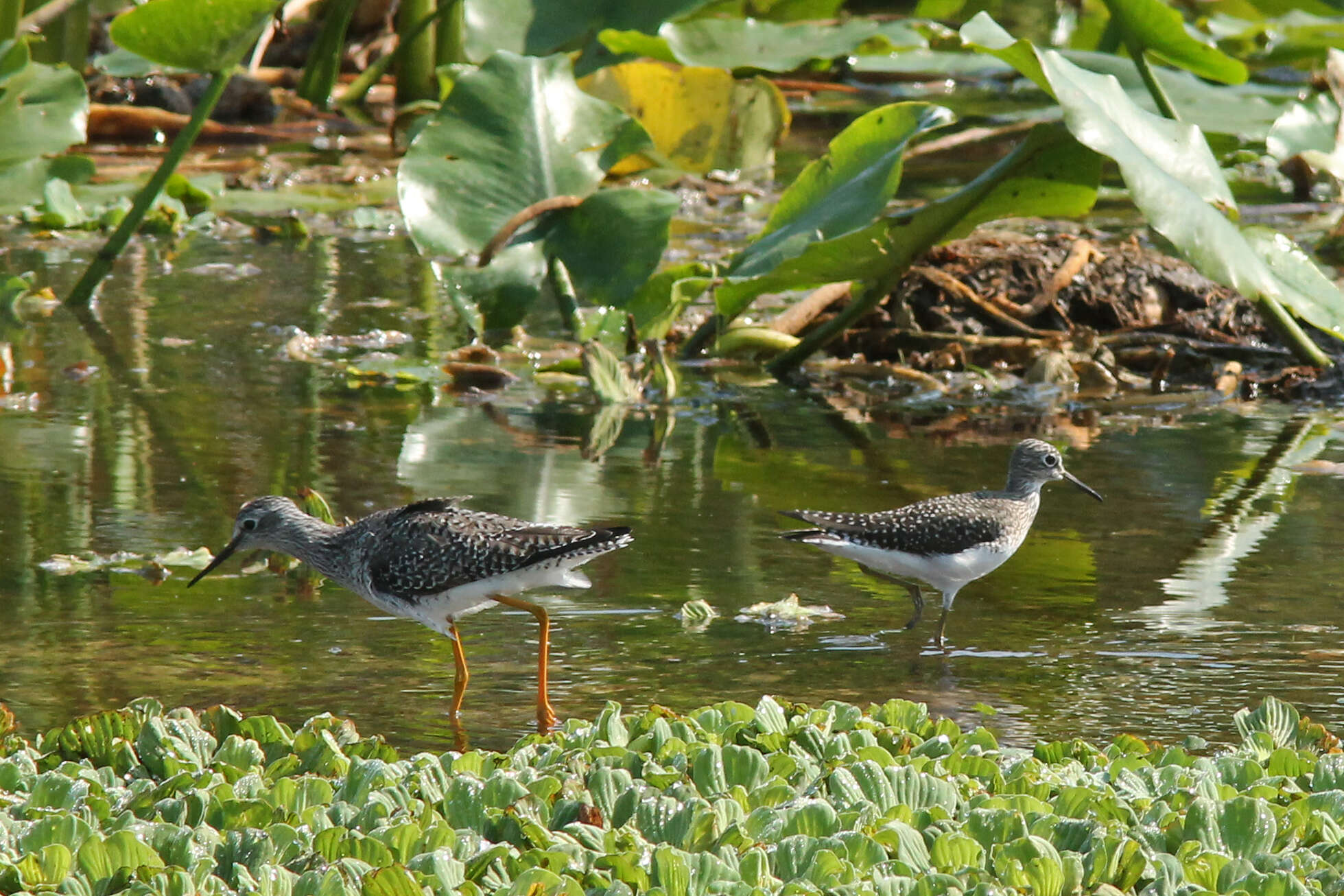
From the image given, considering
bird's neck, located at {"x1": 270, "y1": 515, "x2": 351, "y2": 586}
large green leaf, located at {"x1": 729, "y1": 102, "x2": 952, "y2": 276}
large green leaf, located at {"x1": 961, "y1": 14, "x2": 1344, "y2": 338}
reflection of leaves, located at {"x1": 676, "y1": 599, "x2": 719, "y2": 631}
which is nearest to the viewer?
→ bird's neck, located at {"x1": 270, "y1": 515, "x2": 351, "y2": 586}

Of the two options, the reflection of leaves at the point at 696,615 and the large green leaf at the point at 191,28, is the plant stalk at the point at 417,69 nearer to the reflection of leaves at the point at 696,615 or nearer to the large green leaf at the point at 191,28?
the large green leaf at the point at 191,28

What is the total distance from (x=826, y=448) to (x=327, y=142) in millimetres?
8431

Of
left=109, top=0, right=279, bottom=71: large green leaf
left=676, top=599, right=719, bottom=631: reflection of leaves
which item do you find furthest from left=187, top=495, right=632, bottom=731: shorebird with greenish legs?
left=109, top=0, right=279, bottom=71: large green leaf

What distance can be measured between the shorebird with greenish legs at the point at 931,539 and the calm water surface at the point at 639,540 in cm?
16

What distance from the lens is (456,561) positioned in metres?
5.05

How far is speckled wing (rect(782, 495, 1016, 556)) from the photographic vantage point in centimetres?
566

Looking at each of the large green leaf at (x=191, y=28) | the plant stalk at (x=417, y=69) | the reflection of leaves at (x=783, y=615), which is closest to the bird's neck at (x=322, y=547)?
the reflection of leaves at (x=783, y=615)

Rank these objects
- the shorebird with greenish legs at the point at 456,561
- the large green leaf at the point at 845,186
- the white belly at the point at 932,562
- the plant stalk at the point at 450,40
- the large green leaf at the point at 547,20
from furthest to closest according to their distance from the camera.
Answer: the plant stalk at the point at 450,40, the large green leaf at the point at 547,20, the large green leaf at the point at 845,186, the white belly at the point at 932,562, the shorebird with greenish legs at the point at 456,561

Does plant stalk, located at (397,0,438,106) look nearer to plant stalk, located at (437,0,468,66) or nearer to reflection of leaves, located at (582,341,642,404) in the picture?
plant stalk, located at (437,0,468,66)

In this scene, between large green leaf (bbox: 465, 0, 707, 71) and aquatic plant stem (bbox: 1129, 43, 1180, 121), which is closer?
aquatic plant stem (bbox: 1129, 43, 1180, 121)

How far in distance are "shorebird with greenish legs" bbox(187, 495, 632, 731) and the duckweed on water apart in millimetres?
550

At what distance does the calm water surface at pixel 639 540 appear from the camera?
16.5 ft

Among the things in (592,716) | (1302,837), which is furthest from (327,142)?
(1302,837)

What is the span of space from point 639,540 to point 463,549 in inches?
54.3
